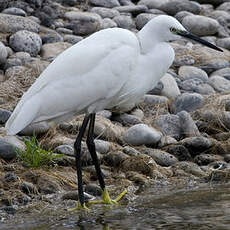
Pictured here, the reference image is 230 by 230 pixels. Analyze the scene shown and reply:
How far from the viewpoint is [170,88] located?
9688mm

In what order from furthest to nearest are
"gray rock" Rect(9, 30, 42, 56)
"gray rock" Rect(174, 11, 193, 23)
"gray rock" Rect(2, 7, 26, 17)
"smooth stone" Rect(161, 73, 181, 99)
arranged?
"gray rock" Rect(174, 11, 193, 23)
"gray rock" Rect(2, 7, 26, 17)
"gray rock" Rect(9, 30, 42, 56)
"smooth stone" Rect(161, 73, 181, 99)

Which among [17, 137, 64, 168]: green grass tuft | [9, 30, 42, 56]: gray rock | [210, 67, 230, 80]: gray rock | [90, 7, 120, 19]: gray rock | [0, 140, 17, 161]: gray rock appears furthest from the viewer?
[90, 7, 120, 19]: gray rock

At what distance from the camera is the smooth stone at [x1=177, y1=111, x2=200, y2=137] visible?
27.6 ft

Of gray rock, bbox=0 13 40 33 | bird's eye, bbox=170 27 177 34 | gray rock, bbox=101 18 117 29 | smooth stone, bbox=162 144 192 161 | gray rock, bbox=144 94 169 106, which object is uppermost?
bird's eye, bbox=170 27 177 34

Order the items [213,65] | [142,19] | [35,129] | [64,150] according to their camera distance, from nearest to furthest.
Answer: [64,150] → [35,129] → [213,65] → [142,19]

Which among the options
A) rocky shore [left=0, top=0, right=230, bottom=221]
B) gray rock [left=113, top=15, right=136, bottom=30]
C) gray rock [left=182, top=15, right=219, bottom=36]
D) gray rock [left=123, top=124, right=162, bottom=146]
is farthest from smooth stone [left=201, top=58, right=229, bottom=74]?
gray rock [left=123, top=124, right=162, bottom=146]

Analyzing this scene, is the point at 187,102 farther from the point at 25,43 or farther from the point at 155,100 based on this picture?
the point at 25,43

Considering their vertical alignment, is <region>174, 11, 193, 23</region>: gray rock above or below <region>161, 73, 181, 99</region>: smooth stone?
above

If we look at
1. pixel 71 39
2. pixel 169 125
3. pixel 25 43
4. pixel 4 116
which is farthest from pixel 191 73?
pixel 4 116

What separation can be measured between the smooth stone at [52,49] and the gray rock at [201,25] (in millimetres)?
2753

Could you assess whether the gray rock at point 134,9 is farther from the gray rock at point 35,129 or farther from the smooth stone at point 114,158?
the smooth stone at point 114,158

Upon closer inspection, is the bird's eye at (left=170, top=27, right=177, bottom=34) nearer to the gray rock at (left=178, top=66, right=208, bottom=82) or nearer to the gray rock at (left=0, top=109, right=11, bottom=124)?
the gray rock at (left=0, top=109, right=11, bottom=124)

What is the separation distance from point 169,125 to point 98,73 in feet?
8.08

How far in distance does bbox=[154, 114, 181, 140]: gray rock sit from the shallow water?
1.82 m
